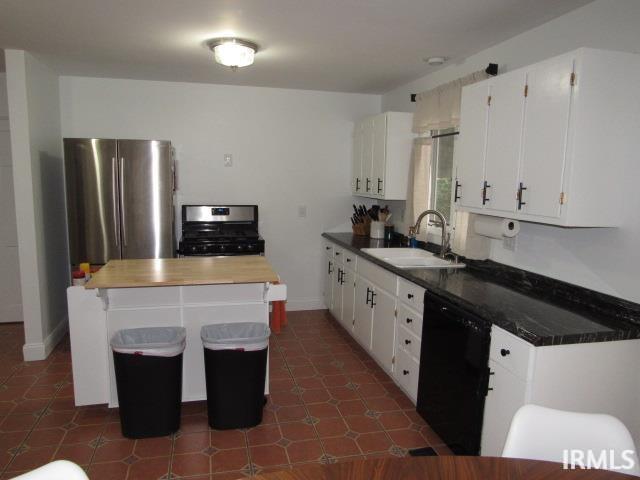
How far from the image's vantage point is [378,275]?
3539 millimetres

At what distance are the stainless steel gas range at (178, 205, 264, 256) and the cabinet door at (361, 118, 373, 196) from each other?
3.81ft

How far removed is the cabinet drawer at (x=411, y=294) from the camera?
2857 mm

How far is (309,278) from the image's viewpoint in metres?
5.24

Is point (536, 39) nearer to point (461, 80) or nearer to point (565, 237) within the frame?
point (461, 80)

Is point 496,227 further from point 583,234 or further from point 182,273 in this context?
point 182,273

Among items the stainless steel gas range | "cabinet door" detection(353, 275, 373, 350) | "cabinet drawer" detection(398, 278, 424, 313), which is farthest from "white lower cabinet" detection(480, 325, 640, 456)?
the stainless steel gas range

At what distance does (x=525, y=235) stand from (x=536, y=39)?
116 cm

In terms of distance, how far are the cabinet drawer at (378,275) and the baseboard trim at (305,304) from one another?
4.60ft

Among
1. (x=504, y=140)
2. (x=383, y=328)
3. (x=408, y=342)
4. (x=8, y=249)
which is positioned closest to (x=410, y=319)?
(x=408, y=342)

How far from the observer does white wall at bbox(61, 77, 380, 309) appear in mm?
4547

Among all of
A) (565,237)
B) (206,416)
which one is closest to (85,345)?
(206,416)

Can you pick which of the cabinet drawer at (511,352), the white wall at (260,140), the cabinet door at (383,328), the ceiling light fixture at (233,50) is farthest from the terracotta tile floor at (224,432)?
the ceiling light fixture at (233,50)

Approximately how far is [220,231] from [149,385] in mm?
2290

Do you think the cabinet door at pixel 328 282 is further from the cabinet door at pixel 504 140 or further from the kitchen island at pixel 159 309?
the cabinet door at pixel 504 140
